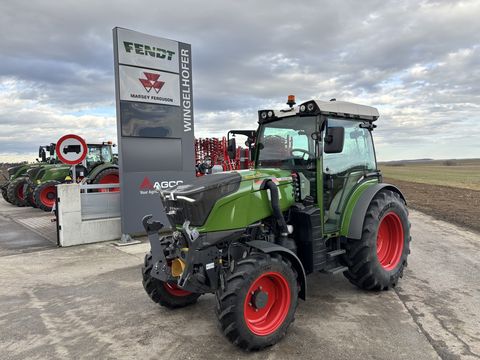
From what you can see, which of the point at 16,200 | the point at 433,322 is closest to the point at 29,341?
the point at 433,322

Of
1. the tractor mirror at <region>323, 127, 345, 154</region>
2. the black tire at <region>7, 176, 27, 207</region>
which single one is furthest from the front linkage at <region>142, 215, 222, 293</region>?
the black tire at <region>7, 176, 27, 207</region>

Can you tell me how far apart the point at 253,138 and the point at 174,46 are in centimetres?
408

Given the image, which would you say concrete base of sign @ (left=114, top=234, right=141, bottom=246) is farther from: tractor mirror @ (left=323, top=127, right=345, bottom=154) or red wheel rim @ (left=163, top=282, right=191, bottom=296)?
tractor mirror @ (left=323, top=127, right=345, bottom=154)

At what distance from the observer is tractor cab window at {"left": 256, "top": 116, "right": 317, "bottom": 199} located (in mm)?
4273

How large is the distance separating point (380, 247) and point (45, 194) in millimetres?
10763

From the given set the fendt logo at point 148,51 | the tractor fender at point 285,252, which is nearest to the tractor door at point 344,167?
the tractor fender at point 285,252

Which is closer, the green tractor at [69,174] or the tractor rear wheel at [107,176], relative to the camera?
the tractor rear wheel at [107,176]

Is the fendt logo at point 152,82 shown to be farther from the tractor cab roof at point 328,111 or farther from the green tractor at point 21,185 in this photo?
the green tractor at point 21,185

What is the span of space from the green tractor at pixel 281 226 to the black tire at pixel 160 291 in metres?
0.01

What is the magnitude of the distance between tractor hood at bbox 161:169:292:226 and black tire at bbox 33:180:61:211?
9.53m

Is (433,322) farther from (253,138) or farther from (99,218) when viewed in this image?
(99,218)

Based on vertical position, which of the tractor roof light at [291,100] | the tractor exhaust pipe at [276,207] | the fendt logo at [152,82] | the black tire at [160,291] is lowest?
the black tire at [160,291]

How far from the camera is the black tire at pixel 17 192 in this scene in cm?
1370

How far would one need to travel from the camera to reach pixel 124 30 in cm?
725
